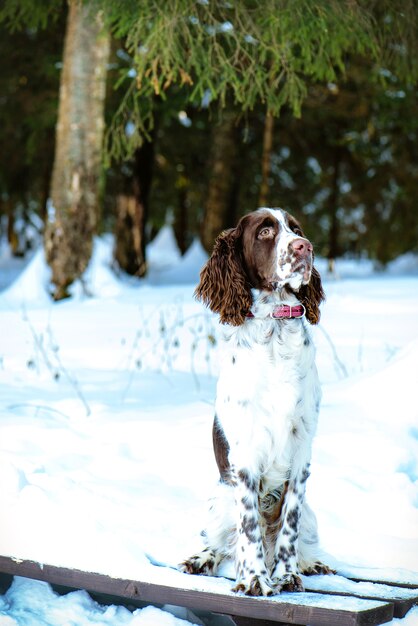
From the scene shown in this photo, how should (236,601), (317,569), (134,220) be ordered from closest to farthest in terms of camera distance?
1. (236,601)
2. (317,569)
3. (134,220)

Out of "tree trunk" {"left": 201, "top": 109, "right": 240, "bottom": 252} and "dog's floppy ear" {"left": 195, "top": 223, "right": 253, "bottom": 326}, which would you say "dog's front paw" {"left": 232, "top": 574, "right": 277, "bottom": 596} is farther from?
"tree trunk" {"left": 201, "top": 109, "right": 240, "bottom": 252}

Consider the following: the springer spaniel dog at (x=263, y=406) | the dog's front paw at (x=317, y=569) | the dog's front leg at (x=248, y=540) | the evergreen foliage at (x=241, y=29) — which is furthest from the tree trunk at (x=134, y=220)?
the dog's front leg at (x=248, y=540)

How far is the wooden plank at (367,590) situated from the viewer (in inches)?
145

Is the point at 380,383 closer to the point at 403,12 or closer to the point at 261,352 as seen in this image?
the point at 261,352

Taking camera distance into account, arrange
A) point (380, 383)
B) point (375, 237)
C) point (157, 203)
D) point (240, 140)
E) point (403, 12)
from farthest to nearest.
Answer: point (157, 203) → point (375, 237) → point (240, 140) → point (403, 12) → point (380, 383)

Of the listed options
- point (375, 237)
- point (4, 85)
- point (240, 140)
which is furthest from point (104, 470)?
point (375, 237)

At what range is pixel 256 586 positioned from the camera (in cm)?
366

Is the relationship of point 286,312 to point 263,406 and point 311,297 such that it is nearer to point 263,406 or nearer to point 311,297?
point 311,297

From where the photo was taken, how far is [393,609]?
3.65 metres

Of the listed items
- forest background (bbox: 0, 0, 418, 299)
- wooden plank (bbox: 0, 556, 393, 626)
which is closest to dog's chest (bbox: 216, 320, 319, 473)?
wooden plank (bbox: 0, 556, 393, 626)

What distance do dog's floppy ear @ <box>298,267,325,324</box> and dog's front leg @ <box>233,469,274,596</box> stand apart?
803 mm

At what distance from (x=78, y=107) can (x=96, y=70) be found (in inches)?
19.9

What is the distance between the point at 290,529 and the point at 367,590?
42 centimetres

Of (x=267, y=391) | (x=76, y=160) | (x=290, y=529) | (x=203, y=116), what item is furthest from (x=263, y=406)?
(x=203, y=116)
